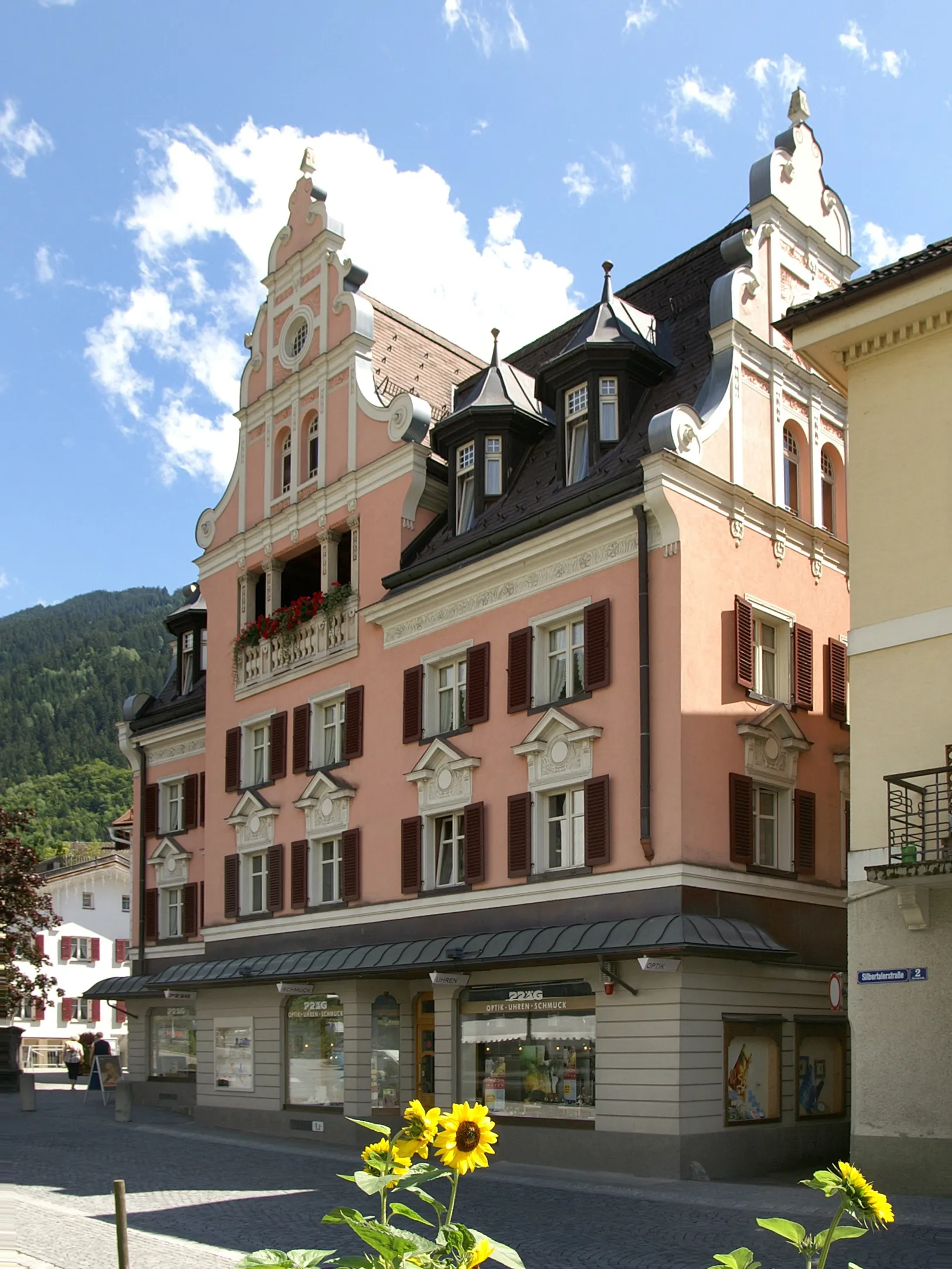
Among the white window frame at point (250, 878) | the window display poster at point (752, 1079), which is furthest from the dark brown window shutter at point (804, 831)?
the white window frame at point (250, 878)

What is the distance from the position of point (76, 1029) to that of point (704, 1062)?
202 ft

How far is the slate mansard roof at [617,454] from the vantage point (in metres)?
24.8

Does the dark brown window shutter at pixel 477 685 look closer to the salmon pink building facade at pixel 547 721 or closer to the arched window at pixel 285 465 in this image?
the salmon pink building facade at pixel 547 721

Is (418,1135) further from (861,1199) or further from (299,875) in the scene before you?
(299,875)

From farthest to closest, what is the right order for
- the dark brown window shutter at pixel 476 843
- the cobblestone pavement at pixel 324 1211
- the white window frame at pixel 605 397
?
1. the white window frame at pixel 605 397
2. the dark brown window shutter at pixel 476 843
3. the cobblestone pavement at pixel 324 1211

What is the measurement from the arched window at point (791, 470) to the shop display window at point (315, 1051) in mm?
12973

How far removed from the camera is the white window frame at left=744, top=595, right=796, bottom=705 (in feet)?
80.0

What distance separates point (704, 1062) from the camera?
2172cm

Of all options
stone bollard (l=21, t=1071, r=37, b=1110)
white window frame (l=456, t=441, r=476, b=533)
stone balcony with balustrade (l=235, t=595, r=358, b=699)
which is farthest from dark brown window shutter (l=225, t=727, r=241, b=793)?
stone bollard (l=21, t=1071, r=37, b=1110)

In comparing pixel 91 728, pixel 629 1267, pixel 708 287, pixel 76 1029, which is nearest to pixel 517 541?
pixel 708 287

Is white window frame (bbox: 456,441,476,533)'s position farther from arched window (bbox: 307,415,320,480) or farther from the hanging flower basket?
arched window (bbox: 307,415,320,480)

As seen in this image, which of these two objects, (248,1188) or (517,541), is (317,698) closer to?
(517,541)

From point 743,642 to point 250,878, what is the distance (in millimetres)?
14101

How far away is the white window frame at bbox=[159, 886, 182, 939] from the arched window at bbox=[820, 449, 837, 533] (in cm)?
2092
